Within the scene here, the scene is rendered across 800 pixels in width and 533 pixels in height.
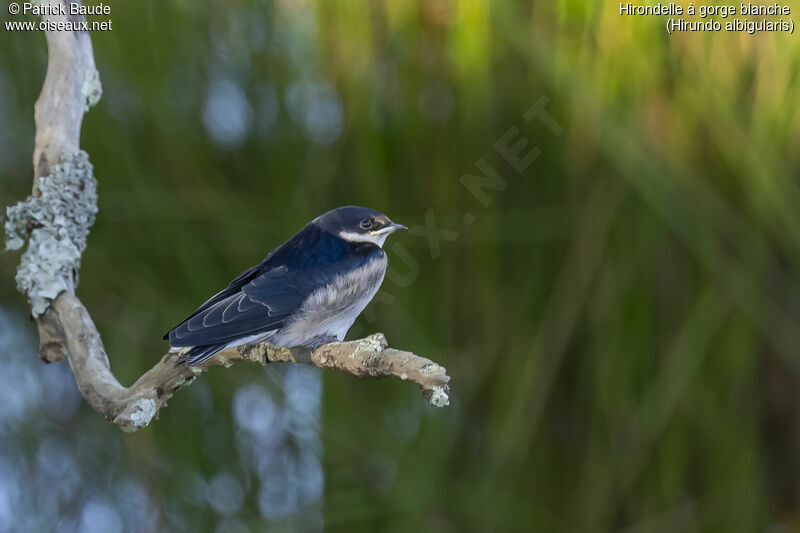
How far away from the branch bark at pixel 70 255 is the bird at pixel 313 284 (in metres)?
0.05

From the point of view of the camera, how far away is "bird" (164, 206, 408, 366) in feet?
3.38

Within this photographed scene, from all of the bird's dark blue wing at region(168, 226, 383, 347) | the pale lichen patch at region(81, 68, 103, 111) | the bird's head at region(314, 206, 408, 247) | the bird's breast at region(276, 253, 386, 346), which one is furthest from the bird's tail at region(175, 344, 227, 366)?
the pale lichen patch at region(81, 68, 103, 111)

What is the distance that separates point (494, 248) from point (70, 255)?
0.59 metres

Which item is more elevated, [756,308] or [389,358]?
[389,358]

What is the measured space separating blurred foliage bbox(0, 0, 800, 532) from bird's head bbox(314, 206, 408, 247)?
18cm

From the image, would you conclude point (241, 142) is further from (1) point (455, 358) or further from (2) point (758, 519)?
(2) point (758, 519)

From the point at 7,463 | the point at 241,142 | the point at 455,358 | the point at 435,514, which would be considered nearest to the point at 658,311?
the point at 455,358

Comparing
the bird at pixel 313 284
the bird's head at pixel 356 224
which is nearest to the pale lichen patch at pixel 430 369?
the bird at pixel 313 284

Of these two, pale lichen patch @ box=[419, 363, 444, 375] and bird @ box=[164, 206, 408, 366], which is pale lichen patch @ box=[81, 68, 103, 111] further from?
pale lichen patch @ box=[419, 363, 444, 375]

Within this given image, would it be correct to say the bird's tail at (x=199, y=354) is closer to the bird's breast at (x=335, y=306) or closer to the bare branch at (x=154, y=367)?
the bare branch at (x=154, y=367)

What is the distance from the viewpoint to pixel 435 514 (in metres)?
1.41

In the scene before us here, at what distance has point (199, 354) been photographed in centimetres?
91

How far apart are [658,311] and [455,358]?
0.32 meters

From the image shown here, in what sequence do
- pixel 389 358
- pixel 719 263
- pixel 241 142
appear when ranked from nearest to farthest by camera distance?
1. pixel 389 358
2. pixel 719 263
3. pixel 241 142
